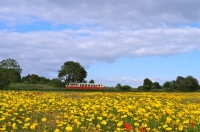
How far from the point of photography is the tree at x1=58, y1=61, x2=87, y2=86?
96.8 meters

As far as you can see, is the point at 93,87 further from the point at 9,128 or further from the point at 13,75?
the point at 9,128

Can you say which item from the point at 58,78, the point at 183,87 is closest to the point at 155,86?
the point at 183,87

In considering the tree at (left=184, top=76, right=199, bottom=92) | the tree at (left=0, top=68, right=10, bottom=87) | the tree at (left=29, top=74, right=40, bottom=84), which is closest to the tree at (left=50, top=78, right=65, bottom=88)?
the tree at (left=29, top=74, right=40, bottom=84)

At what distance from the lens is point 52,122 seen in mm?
10078

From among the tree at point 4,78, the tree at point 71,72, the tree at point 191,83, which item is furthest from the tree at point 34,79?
the tree at point 191,83

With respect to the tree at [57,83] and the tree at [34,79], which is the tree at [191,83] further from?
the tree at [34,79]

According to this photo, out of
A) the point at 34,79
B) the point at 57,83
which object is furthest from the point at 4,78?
the point at 34,79

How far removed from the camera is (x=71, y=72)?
98.3 metres

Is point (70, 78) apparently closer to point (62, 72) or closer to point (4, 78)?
point (62, 72)

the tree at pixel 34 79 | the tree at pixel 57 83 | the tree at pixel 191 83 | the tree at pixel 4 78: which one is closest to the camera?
the tree at pixel 4 78

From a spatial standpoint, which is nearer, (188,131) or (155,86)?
(188,131)

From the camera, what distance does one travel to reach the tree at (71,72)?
96.8 meters

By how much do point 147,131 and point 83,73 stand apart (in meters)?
95.8

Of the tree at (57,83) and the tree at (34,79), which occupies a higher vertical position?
the tree at (34,79)
